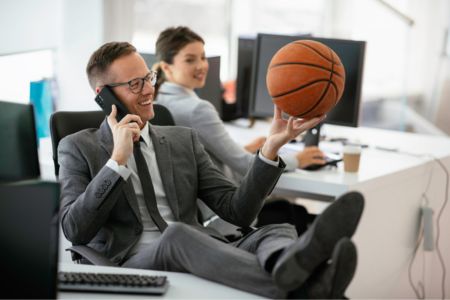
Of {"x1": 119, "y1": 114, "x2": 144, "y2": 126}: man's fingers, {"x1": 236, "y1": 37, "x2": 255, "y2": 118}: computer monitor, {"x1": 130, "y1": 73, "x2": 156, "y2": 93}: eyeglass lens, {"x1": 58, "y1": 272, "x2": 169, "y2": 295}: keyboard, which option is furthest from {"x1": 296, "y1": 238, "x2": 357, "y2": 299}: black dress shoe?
{"x1": 236, "y1": 37, "x2": 255, "y2": 118}: computer monitor

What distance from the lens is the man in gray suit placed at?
2004 mm

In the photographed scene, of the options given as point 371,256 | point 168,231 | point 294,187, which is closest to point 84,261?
point 168,231

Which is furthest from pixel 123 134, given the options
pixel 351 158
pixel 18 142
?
pixel 351 158

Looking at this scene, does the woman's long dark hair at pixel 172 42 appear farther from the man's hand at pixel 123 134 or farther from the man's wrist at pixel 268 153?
the man's wrist at pixel 268 153

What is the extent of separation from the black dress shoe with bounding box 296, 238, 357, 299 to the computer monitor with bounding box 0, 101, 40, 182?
71 cm

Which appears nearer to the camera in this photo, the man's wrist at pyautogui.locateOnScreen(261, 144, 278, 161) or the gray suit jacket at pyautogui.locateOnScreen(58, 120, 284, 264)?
the gray suit jacket at pyautogui.locateOnScreen(58, 120, 284, 264)

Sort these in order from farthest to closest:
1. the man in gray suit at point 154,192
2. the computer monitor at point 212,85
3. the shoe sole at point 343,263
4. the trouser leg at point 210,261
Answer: the computer monitor at point 212,85
the man in gray suit at point 154,192
the trouser leg at point 210,261
the shoe sole at point 343,263

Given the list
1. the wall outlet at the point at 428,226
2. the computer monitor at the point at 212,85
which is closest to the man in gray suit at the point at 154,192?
the computer monitor at the point at 212,85

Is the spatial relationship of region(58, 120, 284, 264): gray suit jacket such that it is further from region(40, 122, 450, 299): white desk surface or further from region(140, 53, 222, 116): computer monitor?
region(140, 53, 222, 116): computer monitor

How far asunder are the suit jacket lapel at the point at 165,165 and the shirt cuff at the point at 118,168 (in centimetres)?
28

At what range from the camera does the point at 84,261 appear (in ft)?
8.00

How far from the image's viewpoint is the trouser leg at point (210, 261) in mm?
1895

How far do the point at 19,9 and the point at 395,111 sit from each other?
401cm

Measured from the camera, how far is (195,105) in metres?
3.27
